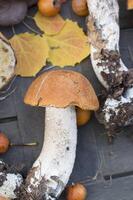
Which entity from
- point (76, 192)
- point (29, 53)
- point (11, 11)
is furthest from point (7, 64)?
point (76, 192)

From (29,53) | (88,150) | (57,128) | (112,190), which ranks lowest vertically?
(112,190)

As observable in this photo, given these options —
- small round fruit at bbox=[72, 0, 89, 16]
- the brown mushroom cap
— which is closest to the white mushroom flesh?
the brown mushroom cap

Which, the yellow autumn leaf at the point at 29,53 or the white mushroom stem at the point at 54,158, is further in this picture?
the yellow autumn leaf at the point at 29,53

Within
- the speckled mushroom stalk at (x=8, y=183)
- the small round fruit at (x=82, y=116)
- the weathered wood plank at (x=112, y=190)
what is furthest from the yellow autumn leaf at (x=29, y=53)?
the weathered wood plank at (x=112, y=190)

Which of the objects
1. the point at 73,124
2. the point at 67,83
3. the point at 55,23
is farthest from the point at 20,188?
the point at 55,23

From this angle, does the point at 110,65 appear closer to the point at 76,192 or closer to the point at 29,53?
the point at 29,53

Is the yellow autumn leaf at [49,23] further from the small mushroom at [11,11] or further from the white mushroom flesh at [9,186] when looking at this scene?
the white mushroom flesh at [9,186]
